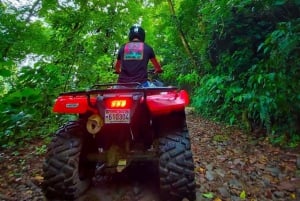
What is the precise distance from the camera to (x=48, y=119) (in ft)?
21.4

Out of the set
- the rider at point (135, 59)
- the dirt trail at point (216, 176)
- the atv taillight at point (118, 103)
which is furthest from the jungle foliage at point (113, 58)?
the atv taillight at point (118, 103)

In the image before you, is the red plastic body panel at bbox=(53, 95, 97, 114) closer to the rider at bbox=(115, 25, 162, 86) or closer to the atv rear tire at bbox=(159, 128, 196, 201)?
the atv rear tire at bbox=(159, 128, 196, 201)

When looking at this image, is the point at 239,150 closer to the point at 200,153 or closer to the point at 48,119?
the point at 200,153

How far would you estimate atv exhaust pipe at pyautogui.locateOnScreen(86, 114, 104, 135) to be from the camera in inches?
124

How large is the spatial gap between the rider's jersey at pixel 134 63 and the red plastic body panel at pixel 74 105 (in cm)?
130

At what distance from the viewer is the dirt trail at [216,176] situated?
368cm

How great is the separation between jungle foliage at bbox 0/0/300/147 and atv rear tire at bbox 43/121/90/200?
252 centimetres

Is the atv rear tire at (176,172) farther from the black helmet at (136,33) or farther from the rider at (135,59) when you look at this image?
the black helmet at (136,33)

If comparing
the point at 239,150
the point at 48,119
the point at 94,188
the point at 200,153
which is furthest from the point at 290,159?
the point at 48,119

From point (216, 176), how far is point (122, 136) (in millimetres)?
1552

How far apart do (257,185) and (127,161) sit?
180 cm

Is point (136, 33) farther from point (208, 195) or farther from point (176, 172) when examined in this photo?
point (208, 195)

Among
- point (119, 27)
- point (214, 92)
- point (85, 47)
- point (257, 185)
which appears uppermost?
point (119, 27)

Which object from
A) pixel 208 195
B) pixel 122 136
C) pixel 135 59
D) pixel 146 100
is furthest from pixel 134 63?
pixel 208 195
